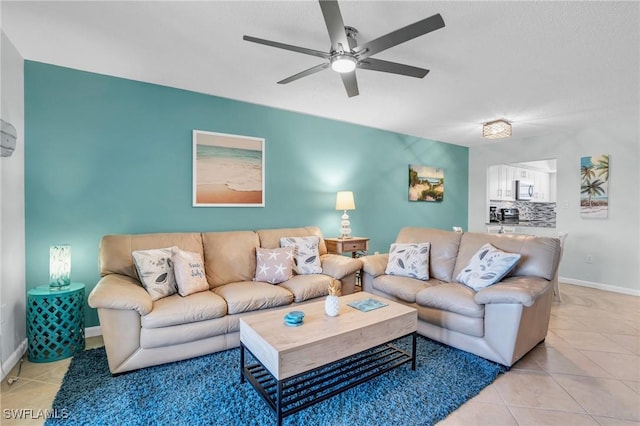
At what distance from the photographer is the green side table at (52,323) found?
235 centimetres

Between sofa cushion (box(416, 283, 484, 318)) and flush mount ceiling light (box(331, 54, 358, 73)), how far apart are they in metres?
1.94

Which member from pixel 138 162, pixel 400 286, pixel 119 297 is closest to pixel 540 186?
pixel 400 286

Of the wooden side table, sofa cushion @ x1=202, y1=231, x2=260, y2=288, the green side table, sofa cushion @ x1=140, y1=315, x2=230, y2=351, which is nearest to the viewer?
sofa cushion @ x1=140, y1=315, x2=230, y2=351

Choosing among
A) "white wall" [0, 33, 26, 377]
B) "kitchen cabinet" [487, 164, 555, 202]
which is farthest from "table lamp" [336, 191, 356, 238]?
"kitchen cabinet" [487, 164, 555, 202]

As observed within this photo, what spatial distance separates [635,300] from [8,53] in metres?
7.10

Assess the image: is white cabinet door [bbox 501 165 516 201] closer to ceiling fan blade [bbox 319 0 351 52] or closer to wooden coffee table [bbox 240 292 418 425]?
wooden coffee table [bbox 240 292 418 425]

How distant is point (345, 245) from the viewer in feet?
13.4

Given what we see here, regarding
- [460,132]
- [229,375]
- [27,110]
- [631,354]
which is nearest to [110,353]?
[229,375]

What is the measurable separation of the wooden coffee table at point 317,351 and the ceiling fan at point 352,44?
173 cm

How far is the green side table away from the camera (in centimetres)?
235

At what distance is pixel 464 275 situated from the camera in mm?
2918

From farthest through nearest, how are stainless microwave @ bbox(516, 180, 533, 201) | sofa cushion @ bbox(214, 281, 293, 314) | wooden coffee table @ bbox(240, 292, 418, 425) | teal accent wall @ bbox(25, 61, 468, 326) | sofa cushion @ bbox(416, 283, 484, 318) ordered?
1. stainless microwave @ bbox(516, 180, 533, 201)
2. teal accent wall @ bbox(25, 61, 468, 326)
3. sofa cushion @ bbox(214, 281, 293, 314)
4. sofa cushion @ bbox(416, 283, 484, 318)
5. wooden coffee table @ bbox(240, 292, 418, 425)

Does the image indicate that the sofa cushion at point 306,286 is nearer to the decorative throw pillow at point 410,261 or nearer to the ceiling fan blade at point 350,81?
the decorative throw pillow at point 410,261

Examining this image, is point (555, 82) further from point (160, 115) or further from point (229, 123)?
point (160, 115)
